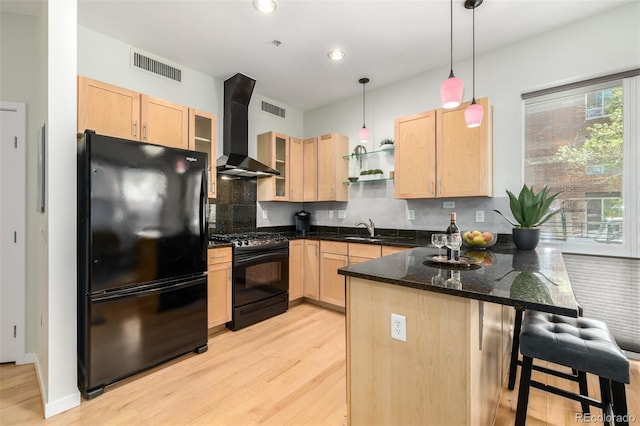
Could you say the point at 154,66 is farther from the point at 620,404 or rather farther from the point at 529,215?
the point at 620,404

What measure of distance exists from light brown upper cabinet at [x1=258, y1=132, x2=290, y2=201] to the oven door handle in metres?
0.81

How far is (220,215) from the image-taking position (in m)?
3.61

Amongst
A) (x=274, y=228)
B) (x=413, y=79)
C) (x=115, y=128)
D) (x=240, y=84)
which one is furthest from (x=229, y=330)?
(x=413, y=79)

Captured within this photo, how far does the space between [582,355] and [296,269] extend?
2911mm

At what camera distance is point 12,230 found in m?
2.39

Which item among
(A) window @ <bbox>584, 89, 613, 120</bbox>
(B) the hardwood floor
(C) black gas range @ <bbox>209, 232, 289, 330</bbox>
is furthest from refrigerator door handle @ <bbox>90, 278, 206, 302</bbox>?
(A) window @ <bbox>584, 89, 613, 120</bbox>

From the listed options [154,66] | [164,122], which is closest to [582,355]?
[164,122]

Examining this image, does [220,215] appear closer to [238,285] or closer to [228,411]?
[238,285]

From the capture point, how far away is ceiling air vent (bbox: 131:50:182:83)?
2893mm

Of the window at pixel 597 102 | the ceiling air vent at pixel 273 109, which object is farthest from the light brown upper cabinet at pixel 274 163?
the window at pixel 597 102

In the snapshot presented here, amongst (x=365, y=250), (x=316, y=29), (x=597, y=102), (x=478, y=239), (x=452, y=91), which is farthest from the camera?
(x=365, y=250)

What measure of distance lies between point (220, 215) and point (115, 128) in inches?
58.1

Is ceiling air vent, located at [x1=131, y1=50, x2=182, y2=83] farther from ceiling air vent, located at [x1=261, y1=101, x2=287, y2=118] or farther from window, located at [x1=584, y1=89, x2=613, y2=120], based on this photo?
window, located at [x1=584, y1=89, x2=613, y2=120]

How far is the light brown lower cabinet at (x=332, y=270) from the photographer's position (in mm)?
3514
